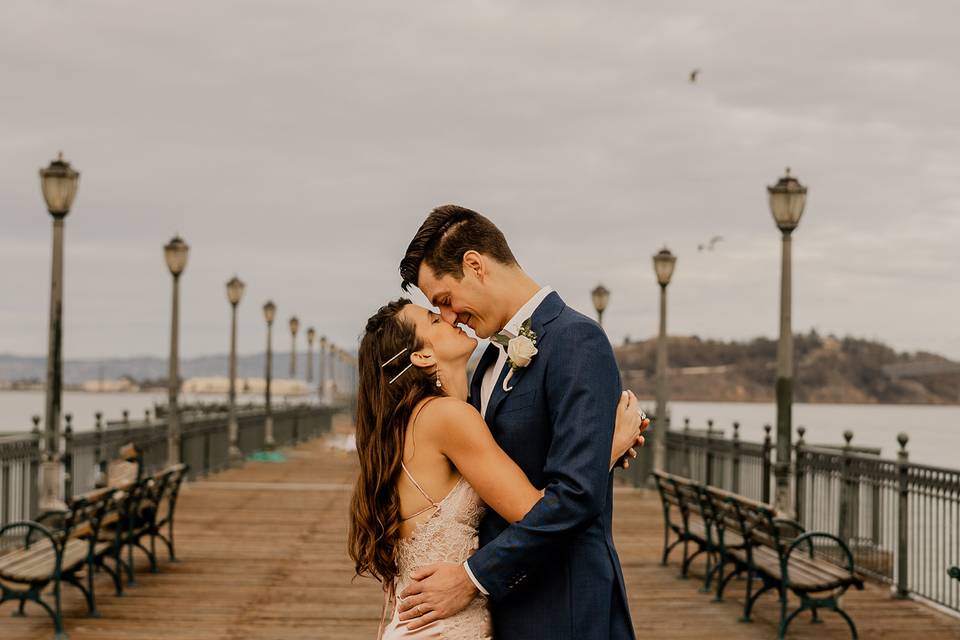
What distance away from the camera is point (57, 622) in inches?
355

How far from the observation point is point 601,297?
30500 millimetres

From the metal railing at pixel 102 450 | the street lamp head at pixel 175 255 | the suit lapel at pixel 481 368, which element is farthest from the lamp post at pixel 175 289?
the suit lapel at pixel 481 368

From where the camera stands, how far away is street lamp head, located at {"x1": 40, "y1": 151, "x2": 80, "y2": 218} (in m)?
15.5

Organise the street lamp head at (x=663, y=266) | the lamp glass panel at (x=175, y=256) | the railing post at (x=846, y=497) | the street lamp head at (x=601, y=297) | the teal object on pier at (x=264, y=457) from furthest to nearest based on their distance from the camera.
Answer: the teal object on pier at (x=264, y=457)
the street lamp head at (x=601, y=297)
the street lamp head at (x=663, y=266)
the lamp glass panel at (x=175, y=256)
the railing post at (x=846, y=497)

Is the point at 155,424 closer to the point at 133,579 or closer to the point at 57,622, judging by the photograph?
the point at 133,579

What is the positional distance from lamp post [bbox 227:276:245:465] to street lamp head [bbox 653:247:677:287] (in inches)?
428

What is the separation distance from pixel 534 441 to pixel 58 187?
43.9 feet

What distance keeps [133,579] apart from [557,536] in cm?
943

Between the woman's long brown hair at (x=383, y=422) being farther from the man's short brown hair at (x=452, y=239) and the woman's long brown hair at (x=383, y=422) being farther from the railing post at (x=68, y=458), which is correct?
the railing post at (x=68, y=458)

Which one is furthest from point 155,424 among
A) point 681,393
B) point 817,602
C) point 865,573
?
point 681,393

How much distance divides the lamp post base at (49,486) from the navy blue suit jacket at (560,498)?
1225 centimetres

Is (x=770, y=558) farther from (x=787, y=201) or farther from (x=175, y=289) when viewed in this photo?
(x=175, y=289)

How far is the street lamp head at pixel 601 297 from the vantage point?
1200 inches

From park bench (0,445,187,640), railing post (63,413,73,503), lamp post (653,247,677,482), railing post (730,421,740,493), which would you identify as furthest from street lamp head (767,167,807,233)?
railing post (63,413,73,503)
